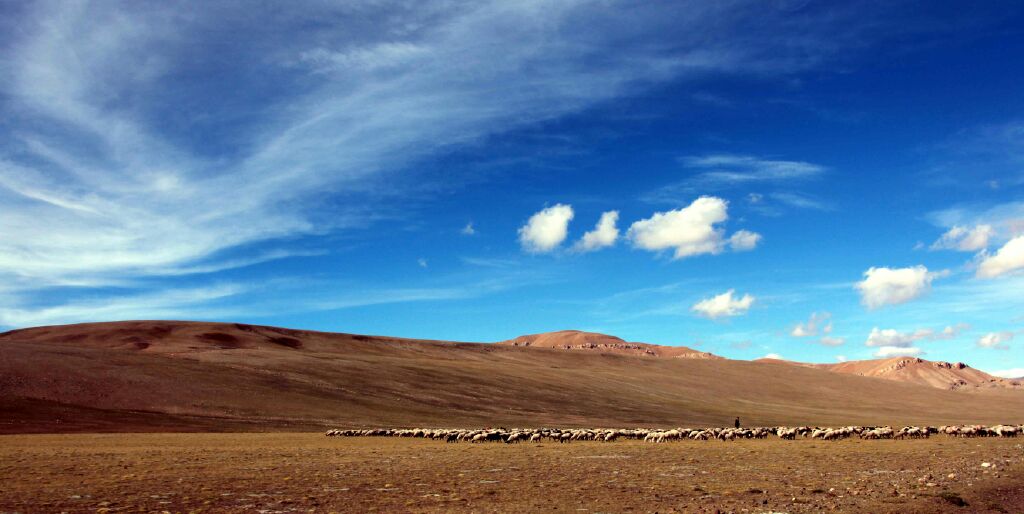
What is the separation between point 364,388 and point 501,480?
174 ft

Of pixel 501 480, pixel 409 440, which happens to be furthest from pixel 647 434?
pixel 501 480

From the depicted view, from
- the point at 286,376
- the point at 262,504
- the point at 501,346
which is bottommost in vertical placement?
the point at 262,504

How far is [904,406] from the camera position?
11331 cm

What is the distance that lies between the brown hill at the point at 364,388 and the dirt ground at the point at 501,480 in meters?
25.0

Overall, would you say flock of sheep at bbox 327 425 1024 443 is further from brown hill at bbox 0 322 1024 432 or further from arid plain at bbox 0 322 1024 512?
brown hill at bbox 0 322 1024 432

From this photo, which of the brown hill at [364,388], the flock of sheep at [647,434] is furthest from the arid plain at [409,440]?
the flock of sheep at [647,434]

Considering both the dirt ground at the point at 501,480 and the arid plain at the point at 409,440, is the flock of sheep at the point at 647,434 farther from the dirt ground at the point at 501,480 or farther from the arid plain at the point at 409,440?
the dirt ground at the point at 501,480

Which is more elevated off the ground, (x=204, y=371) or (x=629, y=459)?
(x=204, y=371)

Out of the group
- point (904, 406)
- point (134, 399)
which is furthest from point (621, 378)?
point (134, 399)

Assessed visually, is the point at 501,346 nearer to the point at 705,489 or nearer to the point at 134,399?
the point at 134,399

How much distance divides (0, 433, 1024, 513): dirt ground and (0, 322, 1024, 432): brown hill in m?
25.0

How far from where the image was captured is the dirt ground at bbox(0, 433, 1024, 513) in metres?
14.0

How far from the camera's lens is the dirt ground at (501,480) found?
13999mm

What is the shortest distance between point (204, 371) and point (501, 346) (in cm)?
7555
